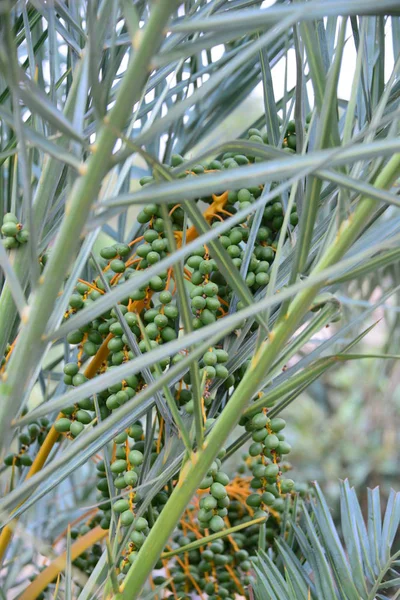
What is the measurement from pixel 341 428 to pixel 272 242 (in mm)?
1549

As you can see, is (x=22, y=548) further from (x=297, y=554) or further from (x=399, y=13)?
(x=399, y=13)

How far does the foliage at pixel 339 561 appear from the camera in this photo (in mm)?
335

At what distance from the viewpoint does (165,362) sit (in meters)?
0.32

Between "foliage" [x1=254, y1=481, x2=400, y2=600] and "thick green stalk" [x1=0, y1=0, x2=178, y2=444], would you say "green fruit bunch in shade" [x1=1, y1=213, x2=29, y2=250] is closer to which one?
"thick green stalk" [x1=0, y1=0, x2=178, y2=444]

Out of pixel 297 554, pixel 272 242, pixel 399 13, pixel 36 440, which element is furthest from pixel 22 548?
pixel 399 13

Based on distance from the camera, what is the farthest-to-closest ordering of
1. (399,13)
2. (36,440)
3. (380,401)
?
(380,401)
(36,440)
(399,13)

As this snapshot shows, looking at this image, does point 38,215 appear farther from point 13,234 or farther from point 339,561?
point 339,561

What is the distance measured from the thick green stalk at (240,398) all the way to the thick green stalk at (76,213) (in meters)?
0.07

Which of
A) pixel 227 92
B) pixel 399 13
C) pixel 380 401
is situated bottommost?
pixel 399 13

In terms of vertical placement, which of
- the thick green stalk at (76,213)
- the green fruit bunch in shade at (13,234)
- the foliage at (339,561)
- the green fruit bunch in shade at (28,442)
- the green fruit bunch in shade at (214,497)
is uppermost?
the green fruit bunch in shade at (13,234)

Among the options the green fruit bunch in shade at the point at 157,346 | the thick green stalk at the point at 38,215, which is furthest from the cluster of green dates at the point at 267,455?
the thick green stalk at the point at 38,215

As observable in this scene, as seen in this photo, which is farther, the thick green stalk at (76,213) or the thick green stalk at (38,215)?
the thick green stalk at (38,215)

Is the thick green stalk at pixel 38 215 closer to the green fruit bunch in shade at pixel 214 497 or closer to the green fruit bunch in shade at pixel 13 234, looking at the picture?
the green fruit bunch in shade at pixel 13 234

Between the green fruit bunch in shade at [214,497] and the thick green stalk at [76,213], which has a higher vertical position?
the thick green stalk at [76,213]
